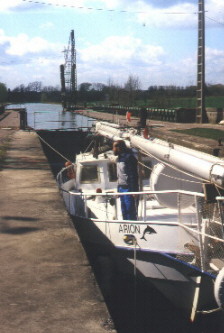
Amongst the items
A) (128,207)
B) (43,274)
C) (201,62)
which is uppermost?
(201,62)

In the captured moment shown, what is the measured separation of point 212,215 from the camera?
8.81 m

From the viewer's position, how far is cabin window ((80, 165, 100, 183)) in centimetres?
1380

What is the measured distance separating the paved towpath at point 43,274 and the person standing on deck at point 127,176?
1302 mm

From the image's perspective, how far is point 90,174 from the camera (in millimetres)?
13844

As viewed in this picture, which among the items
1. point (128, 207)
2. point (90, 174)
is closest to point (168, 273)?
point (128, 207)

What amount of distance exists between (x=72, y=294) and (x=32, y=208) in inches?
212

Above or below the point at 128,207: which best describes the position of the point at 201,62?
above

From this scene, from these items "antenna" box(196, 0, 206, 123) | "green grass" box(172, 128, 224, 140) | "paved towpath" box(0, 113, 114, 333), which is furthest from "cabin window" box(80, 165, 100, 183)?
"antenna" box(196, 0, 206, 123)

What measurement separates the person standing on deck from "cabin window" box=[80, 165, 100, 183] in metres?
2.51

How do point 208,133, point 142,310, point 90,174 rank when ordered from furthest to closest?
point 208,133
point 90,174
point 142,310

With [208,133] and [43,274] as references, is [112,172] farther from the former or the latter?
[208,133]

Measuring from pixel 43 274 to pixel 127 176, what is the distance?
4.29m

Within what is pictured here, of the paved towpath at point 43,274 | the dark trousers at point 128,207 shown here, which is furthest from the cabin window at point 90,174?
the dark trousers at point 128,207

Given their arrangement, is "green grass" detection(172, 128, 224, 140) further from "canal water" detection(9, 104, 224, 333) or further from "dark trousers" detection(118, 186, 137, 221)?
"canal water" detection(9, 104, 224, 333)
